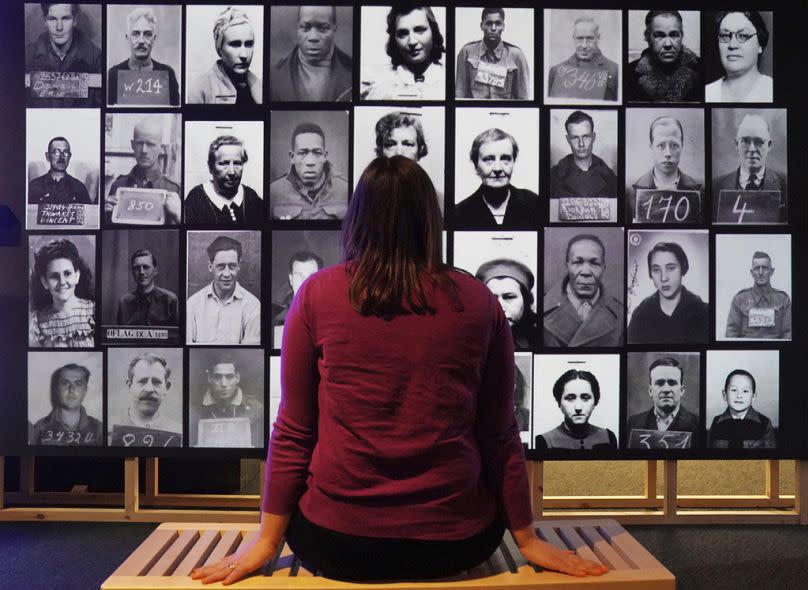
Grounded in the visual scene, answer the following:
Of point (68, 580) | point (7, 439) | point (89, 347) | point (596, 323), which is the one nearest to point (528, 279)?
point (596, 323)

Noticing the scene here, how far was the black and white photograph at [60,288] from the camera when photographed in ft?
12.4

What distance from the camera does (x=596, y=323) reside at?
3779 millimetres

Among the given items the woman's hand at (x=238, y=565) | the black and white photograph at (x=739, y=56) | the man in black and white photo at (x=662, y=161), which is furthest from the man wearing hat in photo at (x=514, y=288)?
the woman's hand at (x=238, y=565)

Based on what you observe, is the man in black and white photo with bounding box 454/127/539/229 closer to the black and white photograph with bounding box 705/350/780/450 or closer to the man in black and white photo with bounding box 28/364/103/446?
the black and white photograph with bounding box 705/350/780/450

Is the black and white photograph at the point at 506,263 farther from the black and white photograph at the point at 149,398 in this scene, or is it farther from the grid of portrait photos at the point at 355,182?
the black and white photograph at the point at 149,398

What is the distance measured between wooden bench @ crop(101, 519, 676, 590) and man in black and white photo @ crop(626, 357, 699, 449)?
60.6 inches

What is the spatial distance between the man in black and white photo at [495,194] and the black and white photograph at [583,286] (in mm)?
164

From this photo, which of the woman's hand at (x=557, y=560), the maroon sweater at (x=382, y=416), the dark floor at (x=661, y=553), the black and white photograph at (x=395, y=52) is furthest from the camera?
the black and white photograph at (x=395, y=52)

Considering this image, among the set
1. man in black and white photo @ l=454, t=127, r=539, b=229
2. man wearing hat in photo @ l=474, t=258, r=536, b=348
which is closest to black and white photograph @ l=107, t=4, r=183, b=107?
man in black and white photo @ l=454, t=127, r=539, b=229

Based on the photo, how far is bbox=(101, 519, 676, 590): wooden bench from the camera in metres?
1.86

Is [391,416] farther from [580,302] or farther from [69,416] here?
[69,416]

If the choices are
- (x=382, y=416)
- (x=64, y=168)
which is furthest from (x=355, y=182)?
(x=382, y=416)

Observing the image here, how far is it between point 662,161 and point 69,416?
288cm

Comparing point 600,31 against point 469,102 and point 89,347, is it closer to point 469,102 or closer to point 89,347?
point 469,102
